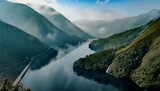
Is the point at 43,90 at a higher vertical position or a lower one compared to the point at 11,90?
higher

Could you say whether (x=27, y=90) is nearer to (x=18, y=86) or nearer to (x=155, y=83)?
(x=18, y=86)

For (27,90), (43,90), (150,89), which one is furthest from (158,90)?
(27,90)

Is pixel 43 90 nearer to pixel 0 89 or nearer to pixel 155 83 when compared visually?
pixel 155 83

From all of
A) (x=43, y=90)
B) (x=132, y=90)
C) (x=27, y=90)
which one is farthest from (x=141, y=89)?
(x=27, y=90)

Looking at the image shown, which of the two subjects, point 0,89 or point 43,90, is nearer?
point 0,89

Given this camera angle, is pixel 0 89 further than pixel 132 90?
No

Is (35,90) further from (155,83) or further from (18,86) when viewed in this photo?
(18,86)

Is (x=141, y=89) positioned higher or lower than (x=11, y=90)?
higher
